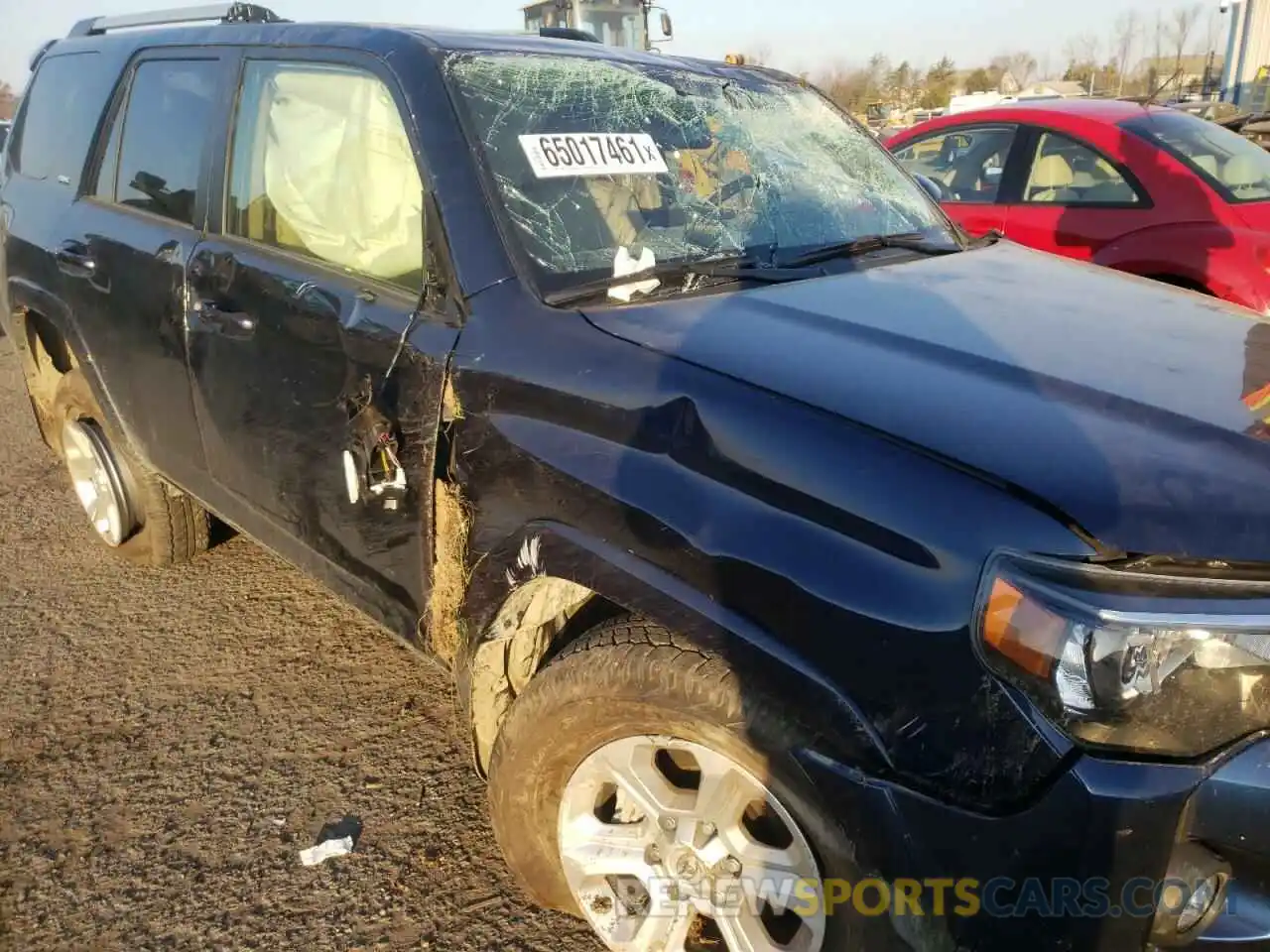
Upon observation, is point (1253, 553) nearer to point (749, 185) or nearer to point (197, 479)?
point (749, 185)

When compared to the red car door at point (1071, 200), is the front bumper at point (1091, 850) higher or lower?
lower

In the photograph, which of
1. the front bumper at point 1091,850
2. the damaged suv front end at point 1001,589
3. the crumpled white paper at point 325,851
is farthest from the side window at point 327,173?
the front bumper at point 1091,850

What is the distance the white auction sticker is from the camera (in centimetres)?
229

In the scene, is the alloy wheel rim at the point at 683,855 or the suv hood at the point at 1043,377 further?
the alloy wheel rim at the point at 683,855

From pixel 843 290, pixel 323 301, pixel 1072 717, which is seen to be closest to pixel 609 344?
pixel 843 290

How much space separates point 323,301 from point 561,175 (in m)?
0.67

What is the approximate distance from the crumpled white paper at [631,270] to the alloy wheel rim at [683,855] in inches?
38.0

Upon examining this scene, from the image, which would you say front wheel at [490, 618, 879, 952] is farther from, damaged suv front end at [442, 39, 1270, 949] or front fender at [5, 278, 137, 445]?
front fender at [5, 278, 137, 445]

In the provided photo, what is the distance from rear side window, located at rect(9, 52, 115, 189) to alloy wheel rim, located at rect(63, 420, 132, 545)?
979mm

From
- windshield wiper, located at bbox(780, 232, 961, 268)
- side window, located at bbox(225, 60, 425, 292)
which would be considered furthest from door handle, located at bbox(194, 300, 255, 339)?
windshield wiper, located at bbox(780, 232, 961, 268)

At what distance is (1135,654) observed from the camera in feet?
4.48

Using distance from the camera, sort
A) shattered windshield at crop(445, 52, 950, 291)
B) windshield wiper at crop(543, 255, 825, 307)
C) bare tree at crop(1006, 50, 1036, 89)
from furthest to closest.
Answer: bare tree at crop(1006, 50, 1036, 89)
shattered windshield at crop(445, 52, 950, 291)
windshield wiper at crop(543, 255, 825, 307)

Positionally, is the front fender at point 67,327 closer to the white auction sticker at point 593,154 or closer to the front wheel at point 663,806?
the white auction sticker at point 593,154

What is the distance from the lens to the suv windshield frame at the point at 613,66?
2.14 m
